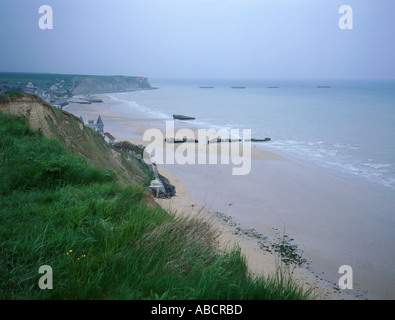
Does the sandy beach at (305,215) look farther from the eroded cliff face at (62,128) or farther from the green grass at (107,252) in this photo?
the eroded cliff face at (62,128)

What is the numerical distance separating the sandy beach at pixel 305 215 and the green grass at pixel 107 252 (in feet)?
5.73

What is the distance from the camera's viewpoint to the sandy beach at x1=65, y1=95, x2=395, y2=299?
11.2m

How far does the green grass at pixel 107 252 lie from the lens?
293cm

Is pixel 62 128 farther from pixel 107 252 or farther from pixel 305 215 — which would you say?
pixel 305 215

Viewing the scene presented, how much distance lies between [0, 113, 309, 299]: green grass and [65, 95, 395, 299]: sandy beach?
1747 mm

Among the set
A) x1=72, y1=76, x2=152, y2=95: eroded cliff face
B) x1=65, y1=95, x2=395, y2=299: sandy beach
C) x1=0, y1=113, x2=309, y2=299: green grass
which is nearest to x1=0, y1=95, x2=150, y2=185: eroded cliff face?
x1=0, y1=113, x2=309, y2=299: green grass

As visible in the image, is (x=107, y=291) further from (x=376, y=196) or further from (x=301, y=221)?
(x=376, y=196)

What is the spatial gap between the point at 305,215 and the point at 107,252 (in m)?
15.5

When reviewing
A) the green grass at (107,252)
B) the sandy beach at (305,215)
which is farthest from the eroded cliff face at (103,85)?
the green grass at (107,252)

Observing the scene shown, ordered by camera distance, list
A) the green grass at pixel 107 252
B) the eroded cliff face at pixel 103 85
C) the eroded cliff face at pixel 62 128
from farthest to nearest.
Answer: the eroded cliff face at pixel 103 85 → the eroded cliff face at pixel 62 128 → the green grass at pixel 107 252

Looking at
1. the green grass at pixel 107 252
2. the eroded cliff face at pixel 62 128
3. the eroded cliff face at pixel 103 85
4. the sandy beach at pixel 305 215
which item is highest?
the eroded cliff face at pixel 103 85

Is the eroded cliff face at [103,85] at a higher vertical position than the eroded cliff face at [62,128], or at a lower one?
higher
